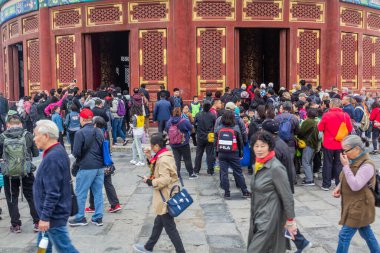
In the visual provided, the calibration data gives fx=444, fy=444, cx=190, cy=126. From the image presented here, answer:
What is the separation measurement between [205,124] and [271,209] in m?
5.85

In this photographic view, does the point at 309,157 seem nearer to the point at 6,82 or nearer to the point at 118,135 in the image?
the point at 118,135

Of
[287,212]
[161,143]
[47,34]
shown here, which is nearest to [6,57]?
[47,34]

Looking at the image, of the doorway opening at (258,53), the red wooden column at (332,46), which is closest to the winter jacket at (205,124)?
the red wooden column at (332,46)

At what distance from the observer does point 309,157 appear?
901 centimetres

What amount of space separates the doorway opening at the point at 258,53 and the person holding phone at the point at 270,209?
56.1ft

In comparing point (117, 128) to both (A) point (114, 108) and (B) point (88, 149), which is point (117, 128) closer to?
(A) point (114, 108)

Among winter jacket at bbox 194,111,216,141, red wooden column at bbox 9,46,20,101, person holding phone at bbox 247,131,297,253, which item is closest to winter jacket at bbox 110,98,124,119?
winter jacket at bbox 194,111,216,141

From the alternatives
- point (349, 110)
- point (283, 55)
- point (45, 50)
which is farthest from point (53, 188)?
point (45, 50)

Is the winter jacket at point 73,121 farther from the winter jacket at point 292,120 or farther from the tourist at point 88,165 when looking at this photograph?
the winter jacket at point 292,120

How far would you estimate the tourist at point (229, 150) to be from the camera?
7961mm

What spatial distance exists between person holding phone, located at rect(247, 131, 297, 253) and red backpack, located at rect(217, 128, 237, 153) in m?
3.87

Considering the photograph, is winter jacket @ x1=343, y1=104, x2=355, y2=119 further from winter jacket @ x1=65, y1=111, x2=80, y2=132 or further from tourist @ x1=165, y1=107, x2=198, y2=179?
winter jacket @ x1=65, y1=111, x2=80, y2=132

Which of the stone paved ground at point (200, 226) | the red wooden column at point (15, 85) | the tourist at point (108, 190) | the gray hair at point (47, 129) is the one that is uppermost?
the red wooden column at point (15, 85)

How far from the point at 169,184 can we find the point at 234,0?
12.2m
